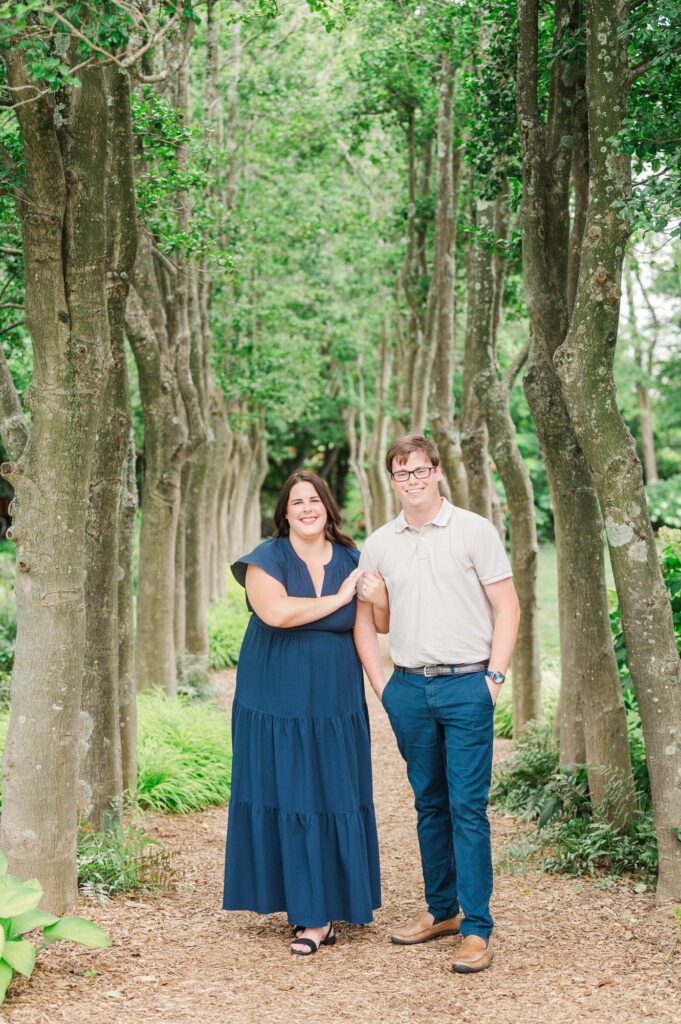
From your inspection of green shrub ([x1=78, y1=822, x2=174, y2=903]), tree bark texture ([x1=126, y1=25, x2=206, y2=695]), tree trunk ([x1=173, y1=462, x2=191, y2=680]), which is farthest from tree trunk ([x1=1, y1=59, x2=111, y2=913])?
tree trunk ([x1=173, y1=462, x2=191, y2=680])

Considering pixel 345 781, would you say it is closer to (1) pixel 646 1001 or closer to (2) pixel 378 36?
(1) pixel 646 1001

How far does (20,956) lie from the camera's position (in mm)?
3920

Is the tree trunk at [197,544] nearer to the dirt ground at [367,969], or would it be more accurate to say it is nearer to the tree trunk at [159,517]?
the tree trunk at [159,517]

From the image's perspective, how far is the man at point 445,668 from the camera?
4645 millimetres

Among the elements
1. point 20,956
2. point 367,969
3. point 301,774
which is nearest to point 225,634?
point 301,774

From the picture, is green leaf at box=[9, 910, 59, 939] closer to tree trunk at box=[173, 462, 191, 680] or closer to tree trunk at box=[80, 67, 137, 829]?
tree trunk at box=[80, 67, 137, 829]

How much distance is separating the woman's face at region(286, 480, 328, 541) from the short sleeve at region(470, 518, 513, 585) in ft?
2.55

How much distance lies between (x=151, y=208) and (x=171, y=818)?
4611 mm

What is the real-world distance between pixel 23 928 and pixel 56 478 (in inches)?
77.5

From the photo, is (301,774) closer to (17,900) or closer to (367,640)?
(367,640)

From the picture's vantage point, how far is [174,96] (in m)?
10.6

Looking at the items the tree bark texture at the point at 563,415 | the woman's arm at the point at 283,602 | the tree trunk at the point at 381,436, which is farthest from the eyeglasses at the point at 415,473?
the tree trunk at the point at 381,436

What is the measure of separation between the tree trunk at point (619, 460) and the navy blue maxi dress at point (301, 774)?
1495 mm

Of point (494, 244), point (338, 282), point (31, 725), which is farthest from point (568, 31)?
point (338, 282)
